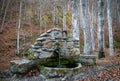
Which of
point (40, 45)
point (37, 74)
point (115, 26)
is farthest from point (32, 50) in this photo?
point (115, 26)

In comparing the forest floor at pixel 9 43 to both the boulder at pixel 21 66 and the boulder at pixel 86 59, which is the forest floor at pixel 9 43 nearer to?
the boulder at pixel 21 66

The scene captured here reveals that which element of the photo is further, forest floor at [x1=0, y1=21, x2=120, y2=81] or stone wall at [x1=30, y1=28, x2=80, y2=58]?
forest floor at [x1=0, y1=21, x2=120, y2=81]

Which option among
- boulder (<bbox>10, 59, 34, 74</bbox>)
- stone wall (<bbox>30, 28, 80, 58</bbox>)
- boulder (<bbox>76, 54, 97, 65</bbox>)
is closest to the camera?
boulder (<bbox>10, 59, 34, 74</bbox>)

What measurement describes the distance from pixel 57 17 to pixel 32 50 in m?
22.8

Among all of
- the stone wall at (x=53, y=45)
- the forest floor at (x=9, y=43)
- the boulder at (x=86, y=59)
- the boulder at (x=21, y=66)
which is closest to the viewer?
the boulder at (x=21, y=66)

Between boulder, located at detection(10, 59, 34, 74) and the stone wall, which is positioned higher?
the stone wall

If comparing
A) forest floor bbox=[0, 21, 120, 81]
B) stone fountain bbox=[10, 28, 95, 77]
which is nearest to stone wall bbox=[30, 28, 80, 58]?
stone fountain bbox=[10, 28, 95, 77]

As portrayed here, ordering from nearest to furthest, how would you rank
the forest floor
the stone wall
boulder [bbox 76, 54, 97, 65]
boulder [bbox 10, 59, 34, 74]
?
boulder [bbox 10, 59, 34, 74] < the stone wall < boulder [bbox 76, 54, 97, 65] < the forest floor

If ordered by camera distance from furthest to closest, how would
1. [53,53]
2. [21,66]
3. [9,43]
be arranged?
[9,43]
[53,53]
[21,66]

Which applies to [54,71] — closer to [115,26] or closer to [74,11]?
[74,11]

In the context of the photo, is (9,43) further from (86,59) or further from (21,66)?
(86,59)

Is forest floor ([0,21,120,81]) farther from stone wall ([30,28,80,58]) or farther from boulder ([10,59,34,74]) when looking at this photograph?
stone wall ([30,28,80,58])

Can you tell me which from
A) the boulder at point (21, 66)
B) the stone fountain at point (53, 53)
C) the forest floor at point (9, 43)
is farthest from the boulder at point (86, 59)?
the forest floor at point (9, 43)

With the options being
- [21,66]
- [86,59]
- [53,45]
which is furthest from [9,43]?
[86,59]
